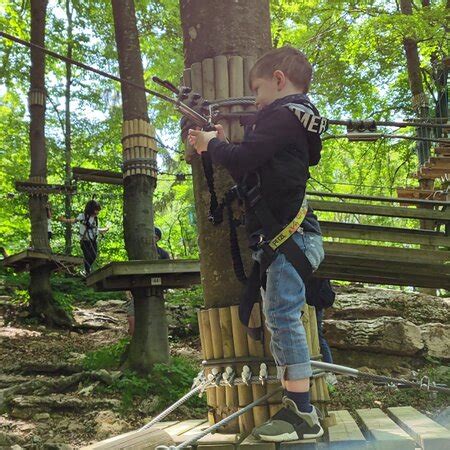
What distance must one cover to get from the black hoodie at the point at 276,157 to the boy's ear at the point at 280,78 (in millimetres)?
93

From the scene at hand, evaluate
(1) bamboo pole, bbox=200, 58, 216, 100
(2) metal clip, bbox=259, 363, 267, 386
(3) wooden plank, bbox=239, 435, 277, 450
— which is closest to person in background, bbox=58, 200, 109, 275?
(1) bamboo pole, bbox=200, 58, 216, 100

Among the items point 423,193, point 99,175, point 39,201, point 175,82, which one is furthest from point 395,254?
point 175,82

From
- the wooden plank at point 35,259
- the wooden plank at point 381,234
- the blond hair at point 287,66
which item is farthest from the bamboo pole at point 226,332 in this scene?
the wooden plank at point 35,259

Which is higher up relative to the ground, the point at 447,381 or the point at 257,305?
the point at 257,305

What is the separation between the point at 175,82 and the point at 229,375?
13.7 metres

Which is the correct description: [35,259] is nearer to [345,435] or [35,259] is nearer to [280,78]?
[280,78]

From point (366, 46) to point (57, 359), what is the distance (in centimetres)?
874

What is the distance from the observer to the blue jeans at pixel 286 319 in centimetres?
192

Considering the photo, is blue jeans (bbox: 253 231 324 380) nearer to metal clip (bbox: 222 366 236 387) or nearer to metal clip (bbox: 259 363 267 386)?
metal clip (bbox: 259 363 267 386)

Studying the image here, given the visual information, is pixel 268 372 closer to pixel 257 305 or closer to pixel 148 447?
pixel 257 305

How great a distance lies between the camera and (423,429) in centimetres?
184

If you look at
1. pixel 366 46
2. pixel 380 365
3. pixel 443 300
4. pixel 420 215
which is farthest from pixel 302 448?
pixel 366 46

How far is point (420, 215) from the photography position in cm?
533

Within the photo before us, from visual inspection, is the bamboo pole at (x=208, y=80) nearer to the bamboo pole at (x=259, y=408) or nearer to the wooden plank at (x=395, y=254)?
the bamboo pole at (x=259, y=408)
